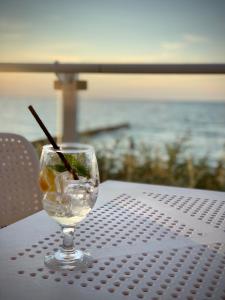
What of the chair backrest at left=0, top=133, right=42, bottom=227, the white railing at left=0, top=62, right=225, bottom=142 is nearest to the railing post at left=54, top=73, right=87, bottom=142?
the white railing at left=0, top=62, right=225, bottom=142

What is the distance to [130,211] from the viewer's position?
1410 millimetres

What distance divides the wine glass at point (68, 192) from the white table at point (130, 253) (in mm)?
42

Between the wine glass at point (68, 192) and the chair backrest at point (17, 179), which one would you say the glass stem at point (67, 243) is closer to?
the wine glass at point (68, 192)

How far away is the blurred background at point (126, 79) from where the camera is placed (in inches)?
137

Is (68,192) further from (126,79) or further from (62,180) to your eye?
(126,79)

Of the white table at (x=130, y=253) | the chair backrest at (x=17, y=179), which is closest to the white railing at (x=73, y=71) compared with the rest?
the chair backrest at (x=17, y=179)

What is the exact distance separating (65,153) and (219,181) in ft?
9.56

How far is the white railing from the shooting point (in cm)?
288

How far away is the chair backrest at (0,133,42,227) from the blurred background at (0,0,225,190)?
1.85 feet

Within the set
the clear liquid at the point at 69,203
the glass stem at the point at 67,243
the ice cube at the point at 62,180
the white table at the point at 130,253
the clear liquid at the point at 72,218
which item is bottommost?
the white table at the point at 130,253

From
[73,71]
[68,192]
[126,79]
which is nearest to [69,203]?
[68,192]

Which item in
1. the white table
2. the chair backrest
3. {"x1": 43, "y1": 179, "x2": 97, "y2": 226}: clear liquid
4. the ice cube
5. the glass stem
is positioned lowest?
the chair backrest

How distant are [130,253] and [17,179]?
1055 mm

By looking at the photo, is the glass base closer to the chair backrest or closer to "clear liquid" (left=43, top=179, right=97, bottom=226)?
"clear liquid" (left=43, top=179, right=97, bottom=226)
